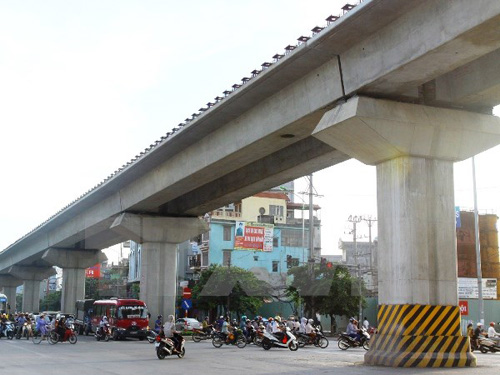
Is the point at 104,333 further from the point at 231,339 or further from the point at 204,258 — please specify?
the point at 204,258

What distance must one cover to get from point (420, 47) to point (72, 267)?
46006 millimetres

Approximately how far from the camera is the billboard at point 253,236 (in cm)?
6450

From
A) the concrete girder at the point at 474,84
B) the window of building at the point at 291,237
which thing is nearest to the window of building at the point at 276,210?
the window of building at the point at 291,237

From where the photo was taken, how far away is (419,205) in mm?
17750

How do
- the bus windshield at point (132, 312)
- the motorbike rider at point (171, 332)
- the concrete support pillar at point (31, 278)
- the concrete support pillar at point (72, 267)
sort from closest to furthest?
the motorbike rider at point (171, 332) < the bus windshield at point (132, 312) < the concrete support pillar at point (72, 267) < the concrete support pillar at point (31, 278)

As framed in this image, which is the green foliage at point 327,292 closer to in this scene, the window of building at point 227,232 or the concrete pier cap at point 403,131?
the window of building at point 227,232

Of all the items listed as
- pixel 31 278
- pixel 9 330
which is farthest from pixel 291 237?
pixel 9 330

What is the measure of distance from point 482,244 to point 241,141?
4879cm

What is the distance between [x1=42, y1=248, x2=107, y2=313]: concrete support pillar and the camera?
55.1m

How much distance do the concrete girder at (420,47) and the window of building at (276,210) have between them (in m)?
57.3

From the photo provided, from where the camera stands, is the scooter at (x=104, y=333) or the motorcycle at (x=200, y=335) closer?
the motorcycle at (x=200, y=335)

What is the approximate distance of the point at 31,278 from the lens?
237 feet

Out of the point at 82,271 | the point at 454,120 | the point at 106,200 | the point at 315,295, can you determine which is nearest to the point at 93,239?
the point at 82,271

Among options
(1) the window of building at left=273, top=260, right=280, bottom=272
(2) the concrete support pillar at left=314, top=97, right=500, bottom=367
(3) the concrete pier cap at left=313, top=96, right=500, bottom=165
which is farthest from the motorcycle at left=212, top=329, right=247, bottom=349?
(1) the window of building at left=273, top=260, right=280, bottom=272
